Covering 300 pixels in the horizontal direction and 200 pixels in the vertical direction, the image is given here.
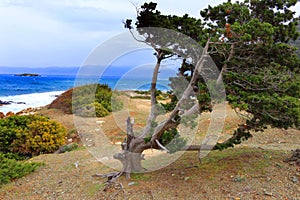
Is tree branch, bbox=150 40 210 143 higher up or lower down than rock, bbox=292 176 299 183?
higher up

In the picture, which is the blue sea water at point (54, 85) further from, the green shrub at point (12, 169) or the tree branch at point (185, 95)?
the green shrub at point (12, 169)

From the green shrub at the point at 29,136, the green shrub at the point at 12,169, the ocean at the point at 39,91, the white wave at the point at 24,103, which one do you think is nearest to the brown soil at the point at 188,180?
the green shrub at the point at 12,169

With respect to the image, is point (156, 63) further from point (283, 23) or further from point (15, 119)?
point (15, 119)

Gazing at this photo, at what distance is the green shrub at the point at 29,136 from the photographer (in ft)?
26.6

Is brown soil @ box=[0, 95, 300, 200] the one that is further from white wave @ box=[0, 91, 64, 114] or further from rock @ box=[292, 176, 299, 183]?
white wave @ box=[0, 91, 64, 114]

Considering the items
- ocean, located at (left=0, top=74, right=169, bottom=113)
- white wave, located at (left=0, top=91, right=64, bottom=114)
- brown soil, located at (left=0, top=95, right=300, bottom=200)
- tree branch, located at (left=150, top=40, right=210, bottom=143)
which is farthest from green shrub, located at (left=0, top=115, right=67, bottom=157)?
white wave, located at (left=0, top=91, right=64, bottom=114)

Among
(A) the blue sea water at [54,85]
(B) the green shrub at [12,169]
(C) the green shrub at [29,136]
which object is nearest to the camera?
(B) the green shrub at [12,169]

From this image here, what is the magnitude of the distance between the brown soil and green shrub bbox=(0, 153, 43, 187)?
0.42 feet

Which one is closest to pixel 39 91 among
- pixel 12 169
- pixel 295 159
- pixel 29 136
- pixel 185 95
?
pixel 29 136

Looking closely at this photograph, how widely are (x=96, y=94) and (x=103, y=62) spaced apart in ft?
34.1

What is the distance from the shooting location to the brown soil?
4.25 metres

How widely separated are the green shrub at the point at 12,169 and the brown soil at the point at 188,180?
13cm

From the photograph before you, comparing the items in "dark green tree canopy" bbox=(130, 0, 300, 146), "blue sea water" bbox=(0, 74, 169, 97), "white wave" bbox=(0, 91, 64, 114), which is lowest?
"white wave" bbox=(0, 91, 64, 114)

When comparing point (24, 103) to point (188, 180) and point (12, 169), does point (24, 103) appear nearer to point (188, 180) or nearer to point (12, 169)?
point (12, 169)
